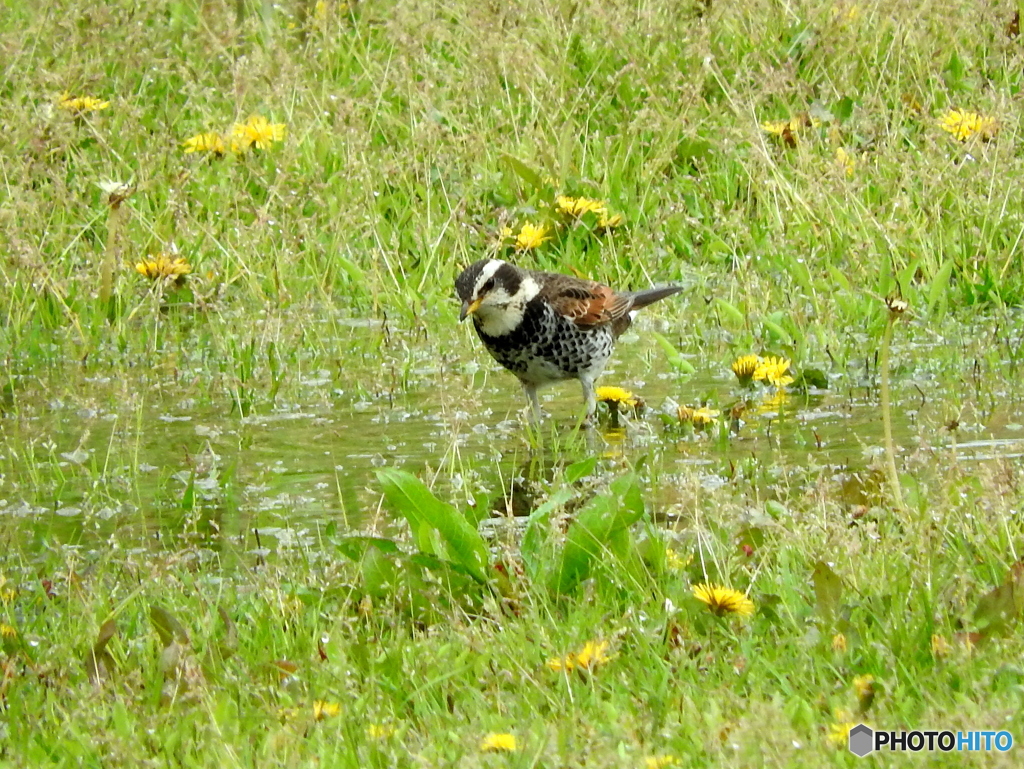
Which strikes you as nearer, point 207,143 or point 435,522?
point 435,522

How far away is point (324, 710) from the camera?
3.79 m

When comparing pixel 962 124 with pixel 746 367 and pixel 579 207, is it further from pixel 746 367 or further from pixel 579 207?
pixel 746 367

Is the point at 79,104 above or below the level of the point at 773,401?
above

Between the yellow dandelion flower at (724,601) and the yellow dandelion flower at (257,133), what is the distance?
18.4ft

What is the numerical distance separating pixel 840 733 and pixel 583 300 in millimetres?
3856

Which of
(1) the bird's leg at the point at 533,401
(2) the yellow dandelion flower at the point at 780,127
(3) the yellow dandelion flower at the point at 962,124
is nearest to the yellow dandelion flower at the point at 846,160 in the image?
(2) the yellow dandelion flower at the point at 780,127

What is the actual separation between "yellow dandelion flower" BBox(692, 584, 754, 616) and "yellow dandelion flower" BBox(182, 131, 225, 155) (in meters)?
A: 5.51

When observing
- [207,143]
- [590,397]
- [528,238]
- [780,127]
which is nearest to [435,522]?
[590,397]

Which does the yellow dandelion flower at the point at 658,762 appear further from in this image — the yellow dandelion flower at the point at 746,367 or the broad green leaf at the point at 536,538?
the yellow dandelion flower at the point at 746,367

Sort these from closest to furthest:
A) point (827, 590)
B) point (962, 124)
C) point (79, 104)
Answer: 1. point (827, 590)
2. point (962, 124)
3. point (79, 104)

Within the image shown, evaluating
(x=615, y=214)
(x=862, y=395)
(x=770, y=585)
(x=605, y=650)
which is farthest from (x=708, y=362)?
(x=605, y=650)

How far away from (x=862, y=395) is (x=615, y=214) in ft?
7.17

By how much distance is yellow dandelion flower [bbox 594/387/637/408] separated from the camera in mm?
6605

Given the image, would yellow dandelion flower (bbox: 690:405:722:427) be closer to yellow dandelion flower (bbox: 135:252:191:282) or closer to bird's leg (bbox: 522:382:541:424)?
bird's leg (bbox: 522:382:541:424)
